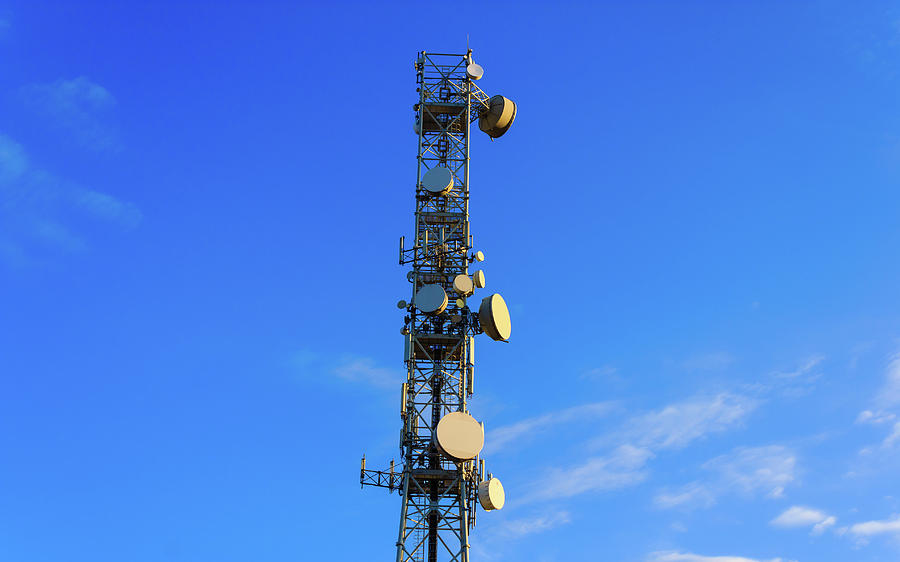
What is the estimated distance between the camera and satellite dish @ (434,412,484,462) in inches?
2032

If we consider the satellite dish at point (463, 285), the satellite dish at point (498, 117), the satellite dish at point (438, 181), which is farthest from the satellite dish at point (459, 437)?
the satellite dish at point (498, 117)

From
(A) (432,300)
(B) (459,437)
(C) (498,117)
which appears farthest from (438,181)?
(B) (459,437)

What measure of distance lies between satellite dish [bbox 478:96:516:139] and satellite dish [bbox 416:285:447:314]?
12.5 m

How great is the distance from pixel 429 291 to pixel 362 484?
11.0 m

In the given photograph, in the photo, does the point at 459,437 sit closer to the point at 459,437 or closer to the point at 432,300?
the point at 459,437

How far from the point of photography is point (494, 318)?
54250mm

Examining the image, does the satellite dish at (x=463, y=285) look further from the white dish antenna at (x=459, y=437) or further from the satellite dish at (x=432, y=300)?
the white dish antenna at (x=459, y=437)

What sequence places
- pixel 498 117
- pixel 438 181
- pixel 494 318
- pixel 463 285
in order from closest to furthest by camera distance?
1. pixel 494 318
2. pixel 463 285
3. pixel 438 181
4. pixel 498 117

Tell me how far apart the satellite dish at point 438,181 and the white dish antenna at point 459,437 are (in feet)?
44.5

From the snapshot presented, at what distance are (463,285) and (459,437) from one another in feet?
28.6

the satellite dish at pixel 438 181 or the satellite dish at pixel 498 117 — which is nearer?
the satellite dish at pixel 438 181

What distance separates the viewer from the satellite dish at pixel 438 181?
192ft

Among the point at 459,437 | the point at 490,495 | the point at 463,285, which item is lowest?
the point at 490,495

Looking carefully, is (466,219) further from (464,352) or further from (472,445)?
(472,445)
